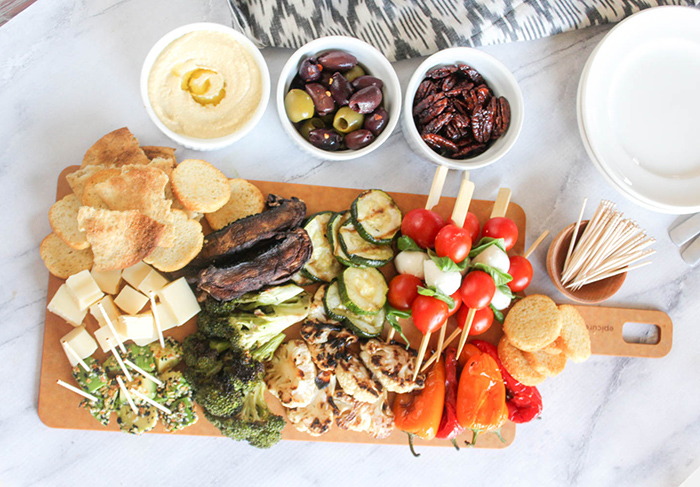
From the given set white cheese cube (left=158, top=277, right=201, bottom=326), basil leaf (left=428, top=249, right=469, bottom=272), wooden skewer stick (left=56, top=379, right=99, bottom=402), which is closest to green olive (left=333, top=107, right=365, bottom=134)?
basil leaf (left=428, top=249, right=469, bottom=272)

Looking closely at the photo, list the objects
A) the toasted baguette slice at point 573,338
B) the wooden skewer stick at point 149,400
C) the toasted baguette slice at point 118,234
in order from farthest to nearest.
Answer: the toasted baguette slice at point 573,338 < the wooden skewer stick at point 149,400 < the toasted baguette slice at point 118,234

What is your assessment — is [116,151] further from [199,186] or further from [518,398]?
[518,398]

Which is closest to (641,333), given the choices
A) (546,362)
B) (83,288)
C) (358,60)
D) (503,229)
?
(546,362)

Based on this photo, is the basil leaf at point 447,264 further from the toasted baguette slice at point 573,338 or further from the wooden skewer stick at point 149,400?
the wooden skewer stick at point 149,400

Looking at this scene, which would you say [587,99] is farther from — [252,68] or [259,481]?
[259,481]

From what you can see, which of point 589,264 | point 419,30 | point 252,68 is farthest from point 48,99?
point 589,264

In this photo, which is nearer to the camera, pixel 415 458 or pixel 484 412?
pixel 484 412

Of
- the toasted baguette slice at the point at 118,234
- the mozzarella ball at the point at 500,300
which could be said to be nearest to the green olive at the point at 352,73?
the toasted baguette slice at the point at 118,234
